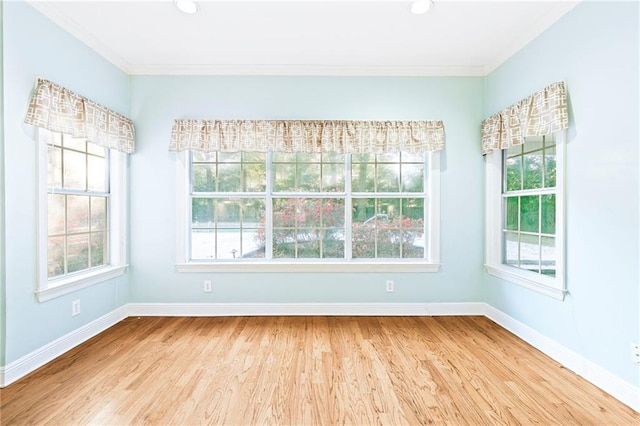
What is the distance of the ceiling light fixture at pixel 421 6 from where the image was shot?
232 centimetres

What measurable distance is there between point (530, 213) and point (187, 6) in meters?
3.37

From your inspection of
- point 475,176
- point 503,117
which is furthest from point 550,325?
point 503,117

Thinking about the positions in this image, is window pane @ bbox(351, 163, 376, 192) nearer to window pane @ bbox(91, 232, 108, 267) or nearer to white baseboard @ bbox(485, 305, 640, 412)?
white baseboard @ bbox(485, 305, 640, 412)

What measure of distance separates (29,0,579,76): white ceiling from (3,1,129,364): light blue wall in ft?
0.67

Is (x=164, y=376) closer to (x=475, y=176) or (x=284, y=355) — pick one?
(x=284, y=355)

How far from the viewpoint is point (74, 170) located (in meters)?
2.81

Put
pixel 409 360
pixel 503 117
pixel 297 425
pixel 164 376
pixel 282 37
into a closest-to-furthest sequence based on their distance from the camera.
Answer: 1. pixel 297 425
2. pixel 164 376
3. pixel 409 360
4. pixel 282 37
5. pixel 503 117

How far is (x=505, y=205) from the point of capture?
333 centimetres

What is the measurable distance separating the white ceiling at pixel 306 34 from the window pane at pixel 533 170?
40.2 inches

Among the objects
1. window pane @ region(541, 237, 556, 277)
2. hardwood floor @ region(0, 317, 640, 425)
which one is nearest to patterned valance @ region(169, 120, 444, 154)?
window pane @ region(541, 237, 556, 277)

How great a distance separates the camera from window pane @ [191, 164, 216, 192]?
11.6 ft

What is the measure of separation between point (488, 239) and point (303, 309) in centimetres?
216

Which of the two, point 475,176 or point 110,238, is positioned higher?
point 475,176

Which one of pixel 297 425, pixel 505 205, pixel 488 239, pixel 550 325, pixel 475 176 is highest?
pixel 475 176
